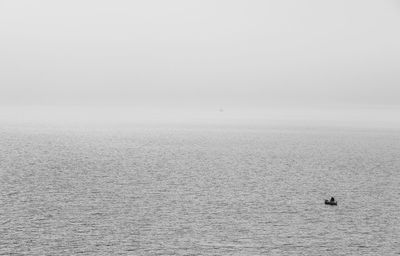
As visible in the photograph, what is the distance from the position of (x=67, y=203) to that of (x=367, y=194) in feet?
145

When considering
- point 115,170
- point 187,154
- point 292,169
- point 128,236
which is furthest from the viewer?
point 187,154

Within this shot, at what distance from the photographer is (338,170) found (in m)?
129

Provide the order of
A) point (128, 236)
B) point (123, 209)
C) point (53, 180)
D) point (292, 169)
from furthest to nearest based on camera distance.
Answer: point (292, 169) < point (53, 180) < point (123, 209) < point (128, 236)

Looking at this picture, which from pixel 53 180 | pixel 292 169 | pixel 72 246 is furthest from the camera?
pixel 292 169

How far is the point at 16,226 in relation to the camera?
200 feet

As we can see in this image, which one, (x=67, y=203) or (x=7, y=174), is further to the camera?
(x=7, y=174)

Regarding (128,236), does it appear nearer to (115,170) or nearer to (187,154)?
(115,170)

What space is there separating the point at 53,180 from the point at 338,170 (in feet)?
199

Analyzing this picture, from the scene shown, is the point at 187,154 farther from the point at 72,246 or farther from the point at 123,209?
the point at 72,246

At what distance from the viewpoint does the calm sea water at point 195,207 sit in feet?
183

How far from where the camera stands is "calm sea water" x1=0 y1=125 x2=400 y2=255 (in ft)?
183

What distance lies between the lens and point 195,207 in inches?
2975

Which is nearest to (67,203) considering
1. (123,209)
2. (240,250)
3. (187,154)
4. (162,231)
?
(123,209)

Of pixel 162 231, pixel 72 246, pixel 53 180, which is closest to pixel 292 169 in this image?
pixel 53 180
